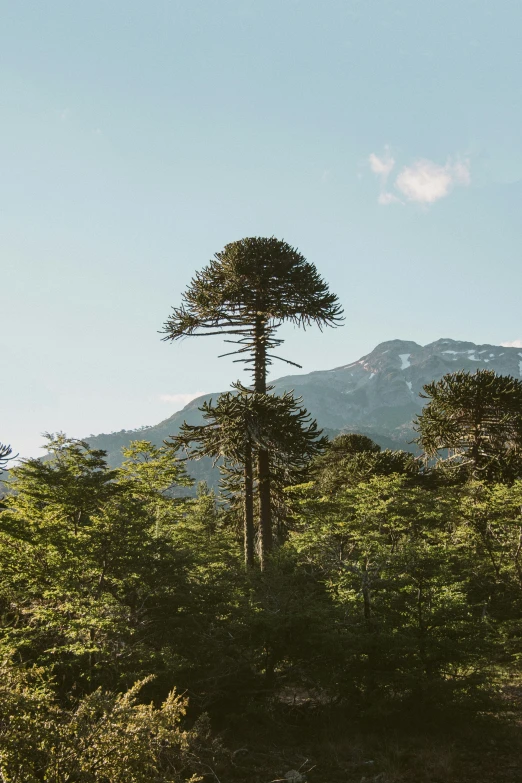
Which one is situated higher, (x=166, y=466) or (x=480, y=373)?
(x=480, y=373)

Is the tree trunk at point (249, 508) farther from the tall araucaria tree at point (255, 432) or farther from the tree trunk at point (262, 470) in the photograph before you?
the tree trunk at point (262, 470)

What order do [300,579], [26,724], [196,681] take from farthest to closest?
1. [300,579]
2. [196,681]
3. [26,724]

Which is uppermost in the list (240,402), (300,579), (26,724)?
(240,402)

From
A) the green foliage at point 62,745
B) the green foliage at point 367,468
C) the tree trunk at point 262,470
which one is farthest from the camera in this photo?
the green foliage at point 367,468

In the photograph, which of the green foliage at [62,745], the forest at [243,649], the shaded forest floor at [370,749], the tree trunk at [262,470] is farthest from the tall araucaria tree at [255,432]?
the green foliage at [62,745]

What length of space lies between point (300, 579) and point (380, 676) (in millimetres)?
2759

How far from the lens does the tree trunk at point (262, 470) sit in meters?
16.5

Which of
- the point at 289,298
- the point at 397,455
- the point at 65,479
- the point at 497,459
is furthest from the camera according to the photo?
the point at 397,455

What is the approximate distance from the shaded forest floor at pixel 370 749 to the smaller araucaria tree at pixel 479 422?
32.9ft

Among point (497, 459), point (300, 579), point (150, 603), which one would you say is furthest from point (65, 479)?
point (497, 459)

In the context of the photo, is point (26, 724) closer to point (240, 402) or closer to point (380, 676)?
point (380, 676)

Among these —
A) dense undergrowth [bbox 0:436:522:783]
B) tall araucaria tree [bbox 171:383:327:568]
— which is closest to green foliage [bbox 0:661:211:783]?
dense undergrowth [bbox 0:436:522:783]

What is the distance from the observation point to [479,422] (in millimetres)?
19750

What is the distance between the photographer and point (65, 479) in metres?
10.5
